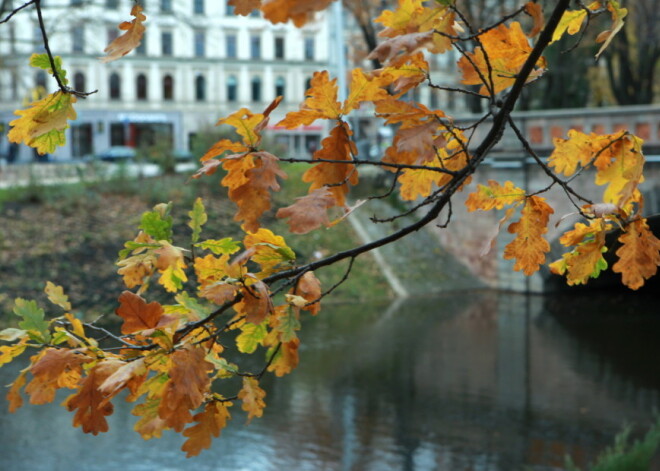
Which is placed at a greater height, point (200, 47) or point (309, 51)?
point (200, 47)

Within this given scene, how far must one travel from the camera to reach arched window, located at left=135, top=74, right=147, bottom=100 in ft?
146

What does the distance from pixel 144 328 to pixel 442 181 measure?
0.70 metres

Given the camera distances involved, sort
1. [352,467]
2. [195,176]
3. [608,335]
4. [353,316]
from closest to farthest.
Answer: [195,176]
[352,467]
[608,335]
[353,316]

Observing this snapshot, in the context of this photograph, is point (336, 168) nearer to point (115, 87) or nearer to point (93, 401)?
point (93, 401)

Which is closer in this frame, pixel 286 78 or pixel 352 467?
pixel 352 467

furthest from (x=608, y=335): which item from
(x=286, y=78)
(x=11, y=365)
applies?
(x=286, y=78)

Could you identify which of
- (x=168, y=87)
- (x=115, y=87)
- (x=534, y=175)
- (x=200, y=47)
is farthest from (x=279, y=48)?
(x=534, y=175)

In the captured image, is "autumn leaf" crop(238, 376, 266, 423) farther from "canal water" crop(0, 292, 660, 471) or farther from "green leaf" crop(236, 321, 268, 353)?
"canal water" crop(0, 292, 660, 471)

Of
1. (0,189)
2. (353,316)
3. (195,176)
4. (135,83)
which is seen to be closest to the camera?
(195,176)

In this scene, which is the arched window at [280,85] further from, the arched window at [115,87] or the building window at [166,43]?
the arched window at [115,87]

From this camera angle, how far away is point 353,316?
1894 centimetres

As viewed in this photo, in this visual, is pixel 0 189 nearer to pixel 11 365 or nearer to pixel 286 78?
pixel 11 365

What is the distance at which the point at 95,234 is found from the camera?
67.7ft

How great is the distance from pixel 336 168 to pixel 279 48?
143 feet
